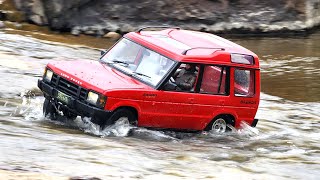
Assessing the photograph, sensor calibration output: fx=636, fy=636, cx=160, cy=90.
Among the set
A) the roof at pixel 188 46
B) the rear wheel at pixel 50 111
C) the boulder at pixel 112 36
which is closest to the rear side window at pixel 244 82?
the roof at pixel 188 46

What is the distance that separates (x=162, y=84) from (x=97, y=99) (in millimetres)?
1241

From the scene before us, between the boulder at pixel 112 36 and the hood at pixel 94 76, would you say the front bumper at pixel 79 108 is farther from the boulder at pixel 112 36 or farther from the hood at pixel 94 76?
the boulder at pixel 112 36

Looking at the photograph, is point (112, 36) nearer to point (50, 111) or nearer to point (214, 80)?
point (214, 80)

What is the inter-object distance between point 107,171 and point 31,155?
1.05 m

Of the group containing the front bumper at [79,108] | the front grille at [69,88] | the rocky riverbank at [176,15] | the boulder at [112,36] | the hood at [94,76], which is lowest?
the front bumper at [79,108]

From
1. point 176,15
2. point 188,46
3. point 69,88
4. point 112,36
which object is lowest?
point 69,88

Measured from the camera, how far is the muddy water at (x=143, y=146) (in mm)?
8211

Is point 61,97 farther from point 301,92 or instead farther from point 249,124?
point 301,92

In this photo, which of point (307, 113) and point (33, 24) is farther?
point (33, 24)

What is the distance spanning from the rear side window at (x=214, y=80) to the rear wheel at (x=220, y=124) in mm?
536

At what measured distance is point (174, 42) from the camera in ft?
36.6

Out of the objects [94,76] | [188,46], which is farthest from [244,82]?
[94,76]

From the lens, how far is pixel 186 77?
10805 millimetres

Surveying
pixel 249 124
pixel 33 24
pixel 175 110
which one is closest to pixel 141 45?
pixel 175 110
